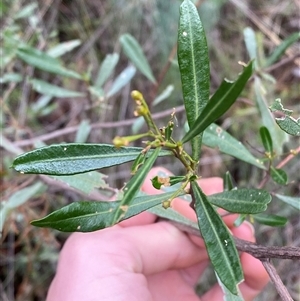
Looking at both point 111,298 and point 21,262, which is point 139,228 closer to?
point 111,298

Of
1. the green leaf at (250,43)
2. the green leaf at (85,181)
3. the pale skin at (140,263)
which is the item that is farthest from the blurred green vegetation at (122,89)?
the green leaf at (85,181)

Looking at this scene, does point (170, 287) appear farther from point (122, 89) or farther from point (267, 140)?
point (122, 89)

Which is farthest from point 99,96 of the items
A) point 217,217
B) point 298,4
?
point 298,4

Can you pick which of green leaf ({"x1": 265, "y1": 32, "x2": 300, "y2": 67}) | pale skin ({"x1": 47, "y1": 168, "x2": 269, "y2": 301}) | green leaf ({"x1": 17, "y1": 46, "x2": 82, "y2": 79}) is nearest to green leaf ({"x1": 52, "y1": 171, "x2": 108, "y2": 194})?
pale skin ({"x1": 47, "y1": 168, "x2": 269, "y2": 301})

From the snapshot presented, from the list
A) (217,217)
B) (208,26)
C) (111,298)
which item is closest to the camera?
(217,217)

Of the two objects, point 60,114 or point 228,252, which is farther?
point 60,114

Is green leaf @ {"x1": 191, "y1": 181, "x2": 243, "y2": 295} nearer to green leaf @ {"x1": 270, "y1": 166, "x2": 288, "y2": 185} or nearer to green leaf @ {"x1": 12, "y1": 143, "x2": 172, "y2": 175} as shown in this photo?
green leaf @ {"x1": 12, "y1": 143, "x2": 172, "y2": 175}

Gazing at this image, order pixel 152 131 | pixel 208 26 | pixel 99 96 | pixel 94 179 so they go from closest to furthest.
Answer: pixel 152 131, pixel 94 179, pixel 99 96, pixel 208 26
